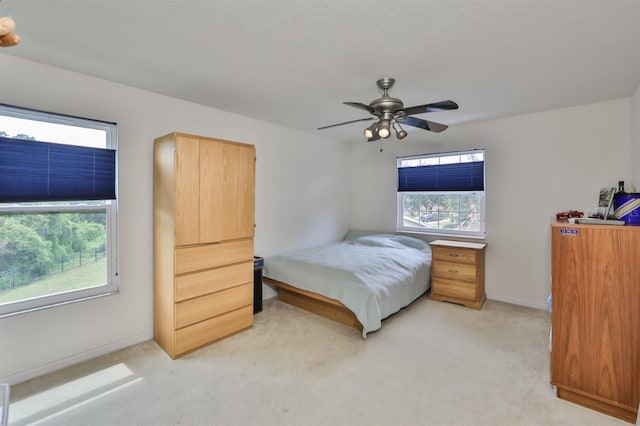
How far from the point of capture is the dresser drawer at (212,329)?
253cm

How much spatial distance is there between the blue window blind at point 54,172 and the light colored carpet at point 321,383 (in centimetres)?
141

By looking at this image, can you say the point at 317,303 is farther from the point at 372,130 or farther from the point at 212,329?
the point at 372,130

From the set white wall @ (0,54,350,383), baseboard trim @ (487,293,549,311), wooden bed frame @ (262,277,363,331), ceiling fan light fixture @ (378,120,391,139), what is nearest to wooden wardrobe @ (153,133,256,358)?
white wall @ (0,54,350,383)

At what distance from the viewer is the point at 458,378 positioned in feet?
7.27

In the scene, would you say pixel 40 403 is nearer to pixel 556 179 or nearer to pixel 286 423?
pixel 286 423

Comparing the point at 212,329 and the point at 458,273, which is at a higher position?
the point at 458,273

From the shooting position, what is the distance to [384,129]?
2.36m

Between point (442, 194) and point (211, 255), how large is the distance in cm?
344

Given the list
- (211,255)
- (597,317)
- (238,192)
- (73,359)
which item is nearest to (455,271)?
(597,317)

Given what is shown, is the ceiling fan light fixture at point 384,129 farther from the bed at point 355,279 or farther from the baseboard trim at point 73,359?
the baseboard trim at point 73,359

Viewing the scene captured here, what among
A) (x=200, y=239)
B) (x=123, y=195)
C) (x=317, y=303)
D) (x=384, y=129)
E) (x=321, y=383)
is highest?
(x=384, y=129)

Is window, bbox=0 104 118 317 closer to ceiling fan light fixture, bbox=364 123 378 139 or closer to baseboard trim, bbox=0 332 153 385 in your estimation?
baseboard trim, bbox=0 332 153 385

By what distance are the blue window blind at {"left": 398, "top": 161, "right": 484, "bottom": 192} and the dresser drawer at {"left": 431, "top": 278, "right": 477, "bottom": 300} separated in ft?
4.39

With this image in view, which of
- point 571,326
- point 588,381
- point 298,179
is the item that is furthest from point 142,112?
point 588,381
